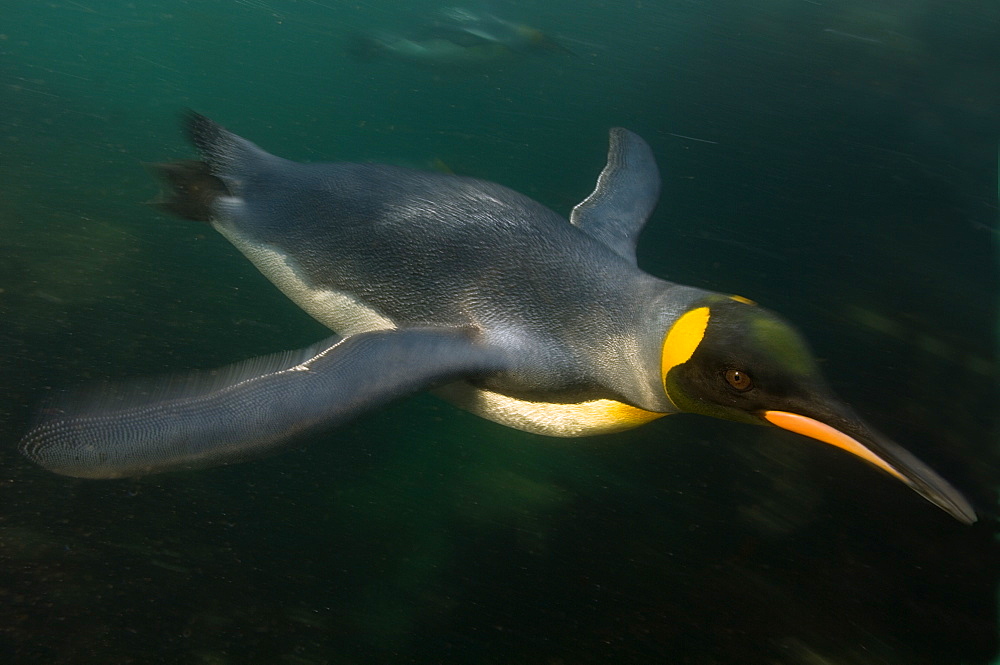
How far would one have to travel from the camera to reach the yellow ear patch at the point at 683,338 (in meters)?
1.44

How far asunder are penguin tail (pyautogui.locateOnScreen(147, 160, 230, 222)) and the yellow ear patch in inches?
55.2

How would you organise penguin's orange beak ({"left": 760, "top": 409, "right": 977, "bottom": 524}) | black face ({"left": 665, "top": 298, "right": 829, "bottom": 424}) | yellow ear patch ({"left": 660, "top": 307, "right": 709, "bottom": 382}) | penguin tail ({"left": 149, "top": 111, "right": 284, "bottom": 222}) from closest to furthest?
penguin's orange beak ({"left": 760, "top": 409, "right": 977, "bottom": 524})
black face ({"left": 665, "top": 298, "right": 829, "bottom": 424})
yellow ear patch ({"left": 660, "top": 307, "right": 709, "bottom": 382})
penguin tail ({"left": 149, "top": 111, "right": 284, "bottom": 222})

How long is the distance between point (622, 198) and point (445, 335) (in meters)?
0.97

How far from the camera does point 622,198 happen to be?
7.52ft

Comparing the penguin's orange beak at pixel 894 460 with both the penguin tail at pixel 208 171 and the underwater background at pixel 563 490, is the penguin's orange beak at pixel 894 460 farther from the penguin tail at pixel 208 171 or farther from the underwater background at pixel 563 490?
the penguin tail at pixel 208 171

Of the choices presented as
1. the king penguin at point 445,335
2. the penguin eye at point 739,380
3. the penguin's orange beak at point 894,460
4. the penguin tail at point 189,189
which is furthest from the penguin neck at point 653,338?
the penguin tail at point 189,189

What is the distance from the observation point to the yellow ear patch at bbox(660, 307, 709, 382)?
1442 millimetres

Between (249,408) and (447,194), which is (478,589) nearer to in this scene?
(249,408)

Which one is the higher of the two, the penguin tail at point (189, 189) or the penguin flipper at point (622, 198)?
the penguin flipper at point (622, 198)

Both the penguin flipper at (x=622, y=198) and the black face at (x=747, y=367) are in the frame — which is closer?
the black face at (x=747, y=367)

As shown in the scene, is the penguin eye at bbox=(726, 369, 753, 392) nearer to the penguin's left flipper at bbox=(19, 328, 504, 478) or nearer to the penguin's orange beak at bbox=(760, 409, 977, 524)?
the penguin's orange beak at bbox=(760, 409, 977, 524)

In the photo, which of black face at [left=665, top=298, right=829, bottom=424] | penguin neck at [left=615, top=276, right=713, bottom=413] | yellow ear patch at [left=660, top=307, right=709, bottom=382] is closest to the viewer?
black face at [left=665, top=298, right=829, bottom=424]

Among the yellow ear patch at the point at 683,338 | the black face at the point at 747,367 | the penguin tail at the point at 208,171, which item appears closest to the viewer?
the black face at the point at 747,367

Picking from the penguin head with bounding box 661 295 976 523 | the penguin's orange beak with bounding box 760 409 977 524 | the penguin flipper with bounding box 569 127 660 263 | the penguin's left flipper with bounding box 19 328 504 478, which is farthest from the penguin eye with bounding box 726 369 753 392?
the penguin flipper with bounding box 569 127 660 263
